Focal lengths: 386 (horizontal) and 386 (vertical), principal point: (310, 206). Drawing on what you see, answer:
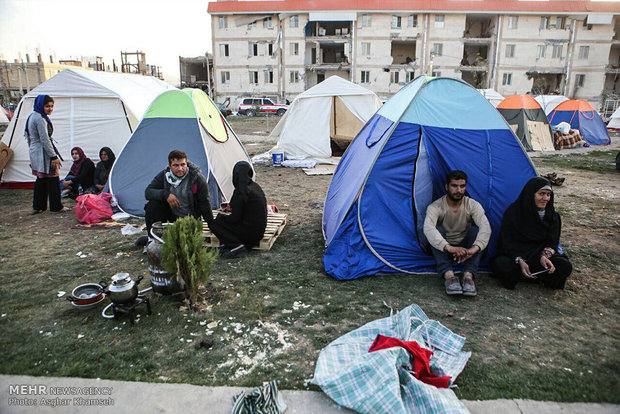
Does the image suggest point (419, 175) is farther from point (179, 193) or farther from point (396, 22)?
point (396, 22)

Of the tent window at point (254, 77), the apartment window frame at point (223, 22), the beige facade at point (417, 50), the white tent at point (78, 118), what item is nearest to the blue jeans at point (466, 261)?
the white tent at point (78, 118)

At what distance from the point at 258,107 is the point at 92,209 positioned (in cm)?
2508

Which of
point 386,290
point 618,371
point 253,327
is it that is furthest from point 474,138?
point 253,327

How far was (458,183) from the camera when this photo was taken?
13.0 ft

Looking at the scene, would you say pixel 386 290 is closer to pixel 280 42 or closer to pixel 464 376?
pixel 464 376

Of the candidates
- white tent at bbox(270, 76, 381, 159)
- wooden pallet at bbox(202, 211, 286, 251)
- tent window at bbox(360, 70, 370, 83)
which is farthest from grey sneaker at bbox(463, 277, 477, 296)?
tent window at bbox(360, 70, 370, 83)

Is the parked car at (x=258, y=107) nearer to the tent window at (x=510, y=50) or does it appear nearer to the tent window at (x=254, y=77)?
the tent window at (x=254, y=77)

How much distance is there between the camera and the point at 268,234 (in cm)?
512

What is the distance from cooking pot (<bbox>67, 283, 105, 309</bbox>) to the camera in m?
3.36

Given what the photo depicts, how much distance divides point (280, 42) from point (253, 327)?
113ft

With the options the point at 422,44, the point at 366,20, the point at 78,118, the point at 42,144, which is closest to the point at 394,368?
the point at 42,144

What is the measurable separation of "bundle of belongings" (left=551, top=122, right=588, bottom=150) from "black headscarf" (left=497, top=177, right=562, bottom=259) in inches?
525

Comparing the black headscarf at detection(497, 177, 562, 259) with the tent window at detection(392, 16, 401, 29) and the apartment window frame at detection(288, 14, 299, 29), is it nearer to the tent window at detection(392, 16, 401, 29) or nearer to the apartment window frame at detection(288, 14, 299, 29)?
the tent window at detection(392, 16, 401, 29)

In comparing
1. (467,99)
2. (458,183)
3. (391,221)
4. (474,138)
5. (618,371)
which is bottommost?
(618,371)
